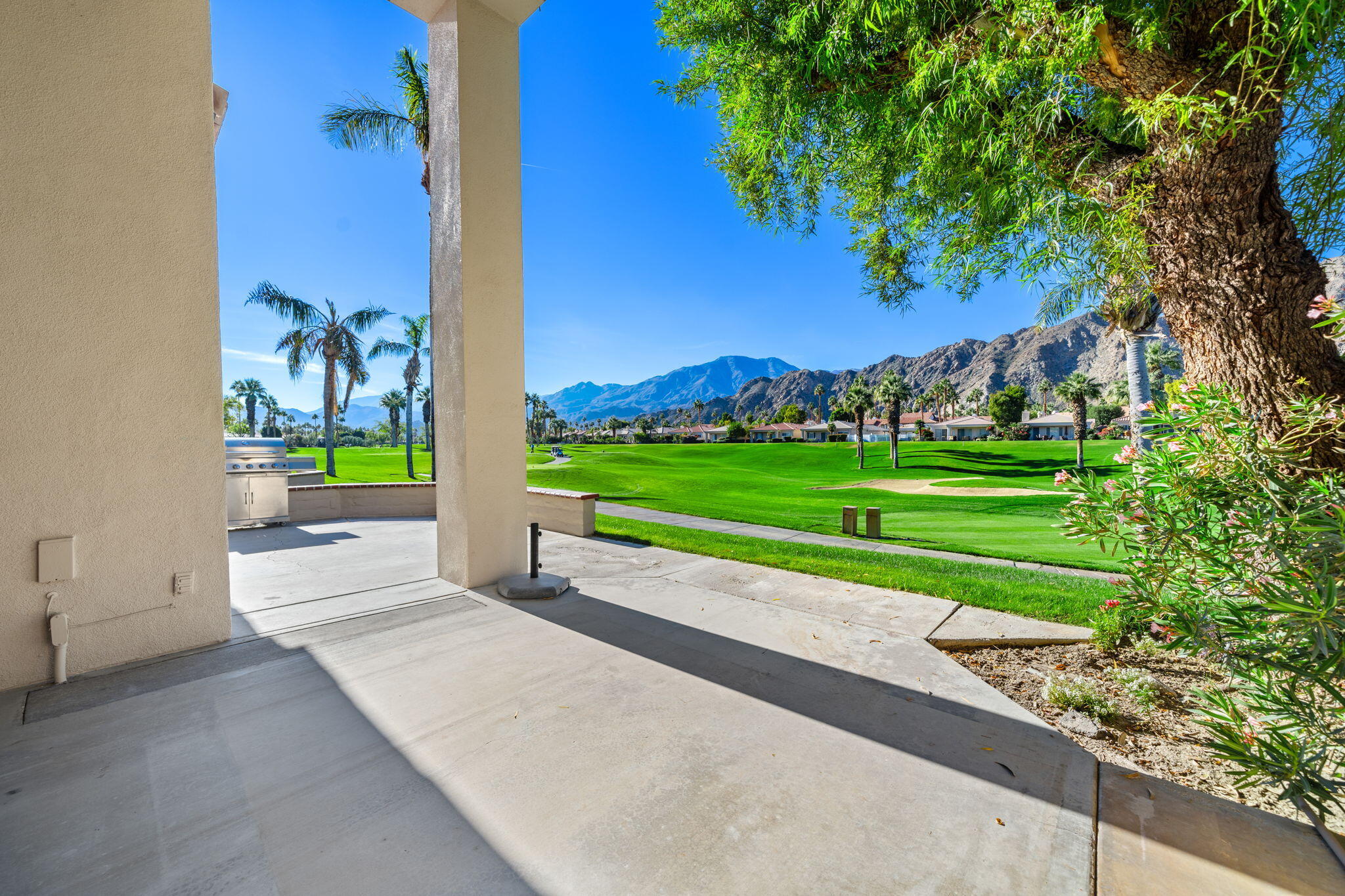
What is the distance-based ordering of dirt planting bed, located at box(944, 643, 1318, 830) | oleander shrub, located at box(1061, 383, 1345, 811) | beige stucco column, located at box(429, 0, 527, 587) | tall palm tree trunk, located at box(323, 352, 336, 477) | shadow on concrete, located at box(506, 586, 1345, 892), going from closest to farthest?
oleander shrub, located at box(1061, 383, 1345, 811)
shadow on concrete, located at box(506, 586, 1345, 892)
dirt planting bed, located at box(944, 643, 1318, 830)
beige stucco column, located at box(429, 0, 527, 587)
tall palm tree trunk, located at box(323, 352, 336, 477)

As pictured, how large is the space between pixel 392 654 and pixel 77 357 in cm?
276

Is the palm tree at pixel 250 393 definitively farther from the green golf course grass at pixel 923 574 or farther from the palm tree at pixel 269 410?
the green golf course grass at pixel 923 574

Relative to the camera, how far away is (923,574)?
5953mm

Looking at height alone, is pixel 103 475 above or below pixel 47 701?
above

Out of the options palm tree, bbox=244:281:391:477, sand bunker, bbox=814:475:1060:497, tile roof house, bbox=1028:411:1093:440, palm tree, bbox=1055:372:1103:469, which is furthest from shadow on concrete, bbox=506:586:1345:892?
tile roof house, bbox=1028:411:1093:440

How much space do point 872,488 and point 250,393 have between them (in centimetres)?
5532

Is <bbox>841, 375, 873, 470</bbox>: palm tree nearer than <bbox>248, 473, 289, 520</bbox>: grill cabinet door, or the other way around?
<bbox>248, 473, 289, 520</bbox>: grill cabinet door

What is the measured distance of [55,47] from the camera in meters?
3.21

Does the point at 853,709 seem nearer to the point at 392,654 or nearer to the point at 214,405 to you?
the point at 392,654

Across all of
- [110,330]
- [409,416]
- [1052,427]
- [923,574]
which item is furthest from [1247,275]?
[1052,427]

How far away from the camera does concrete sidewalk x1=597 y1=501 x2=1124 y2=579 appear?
7.46m

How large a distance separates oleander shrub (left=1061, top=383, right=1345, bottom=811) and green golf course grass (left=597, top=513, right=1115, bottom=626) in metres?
1.67

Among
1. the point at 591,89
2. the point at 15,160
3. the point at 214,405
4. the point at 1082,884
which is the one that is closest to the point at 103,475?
the point at 214,405

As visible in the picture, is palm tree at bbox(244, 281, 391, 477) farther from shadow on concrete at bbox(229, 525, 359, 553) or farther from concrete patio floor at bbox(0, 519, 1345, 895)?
concrete patio floor at bbox(0, 519, 1345, 895)
